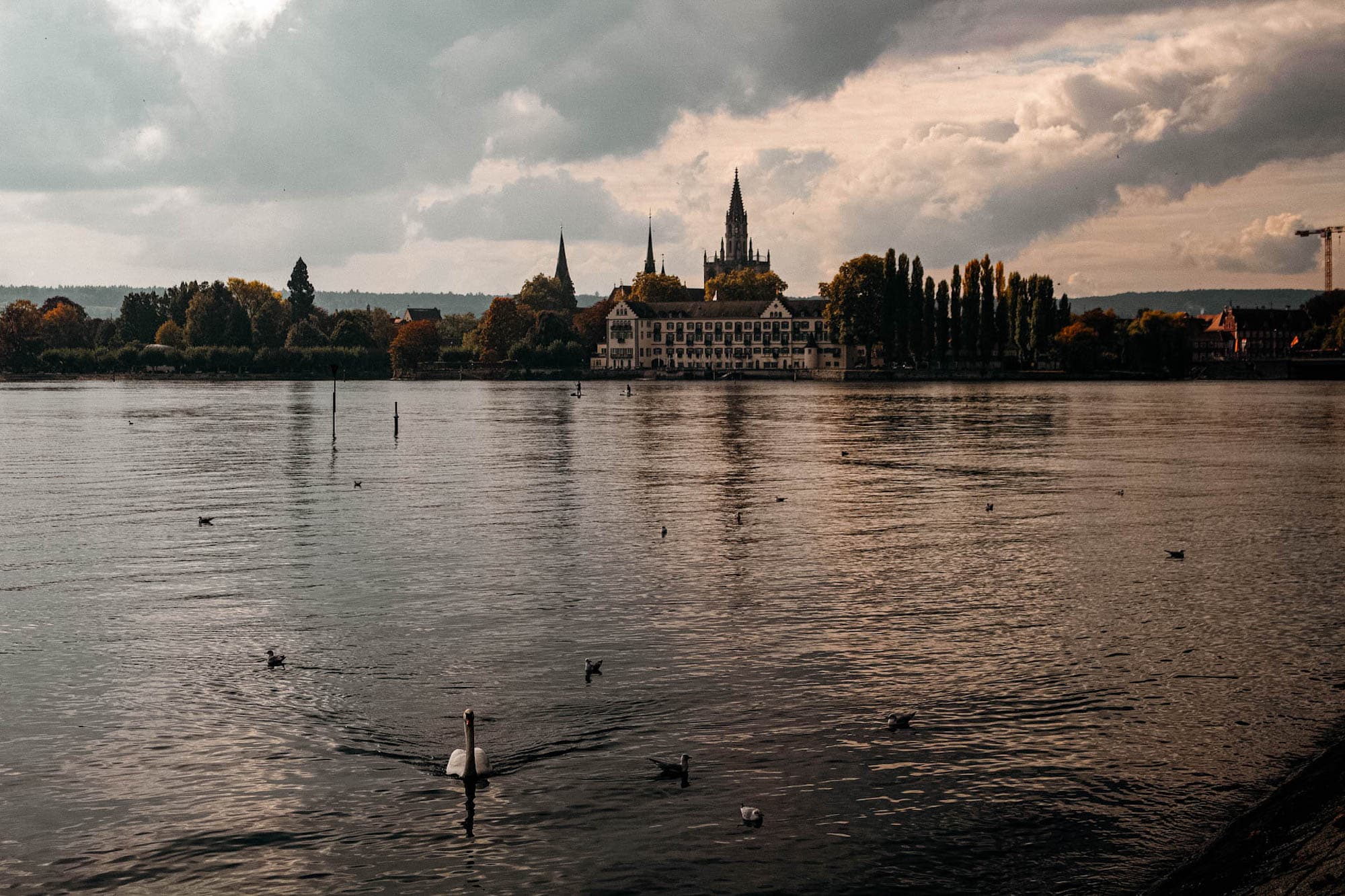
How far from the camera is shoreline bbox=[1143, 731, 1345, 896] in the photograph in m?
11.7

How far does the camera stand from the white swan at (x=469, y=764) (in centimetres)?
1529

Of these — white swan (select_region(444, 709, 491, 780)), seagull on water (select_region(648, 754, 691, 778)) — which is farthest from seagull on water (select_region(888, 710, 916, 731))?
white swan (select_region(444, 709, 491, 780))

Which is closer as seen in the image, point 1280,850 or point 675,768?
point 1280,850

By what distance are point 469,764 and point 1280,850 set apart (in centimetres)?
892

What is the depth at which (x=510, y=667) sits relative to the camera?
811 inches

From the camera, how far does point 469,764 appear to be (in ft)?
50.2

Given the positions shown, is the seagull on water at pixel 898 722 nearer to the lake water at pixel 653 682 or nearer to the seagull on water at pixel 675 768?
the lake water at pixel 653 682

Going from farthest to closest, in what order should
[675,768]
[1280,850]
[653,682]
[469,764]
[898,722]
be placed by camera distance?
1. [653,682]
2. [898,722]
3. [675,768]
4. [469,764]
5. [1280,850]

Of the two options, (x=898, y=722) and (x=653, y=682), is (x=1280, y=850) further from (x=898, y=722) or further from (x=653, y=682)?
(x=653, y=682)

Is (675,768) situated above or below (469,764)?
below

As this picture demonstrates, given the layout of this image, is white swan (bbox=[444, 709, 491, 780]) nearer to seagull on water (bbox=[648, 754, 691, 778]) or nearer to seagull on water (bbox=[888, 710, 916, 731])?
seagull on water (bbox=[648, 754, 691, 778])

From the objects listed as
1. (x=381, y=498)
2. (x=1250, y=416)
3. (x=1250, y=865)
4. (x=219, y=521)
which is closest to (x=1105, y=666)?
(x=1250, y=865)

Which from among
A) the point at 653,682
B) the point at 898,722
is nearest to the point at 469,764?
the point at 653,682

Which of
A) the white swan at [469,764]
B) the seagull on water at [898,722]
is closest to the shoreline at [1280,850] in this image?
the seagull on water at [898,722]
